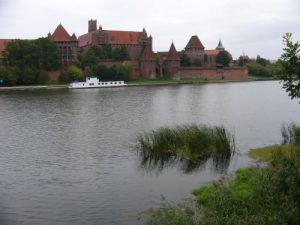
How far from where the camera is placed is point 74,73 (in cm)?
8600

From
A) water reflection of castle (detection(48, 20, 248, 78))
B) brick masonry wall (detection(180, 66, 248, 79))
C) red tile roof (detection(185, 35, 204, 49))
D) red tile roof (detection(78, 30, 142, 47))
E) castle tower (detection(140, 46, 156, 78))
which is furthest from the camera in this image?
red tile roof (detection(185, 35, 204, 49))

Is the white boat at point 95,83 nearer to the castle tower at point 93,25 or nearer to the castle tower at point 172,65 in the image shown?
the castle tower at point 172,65

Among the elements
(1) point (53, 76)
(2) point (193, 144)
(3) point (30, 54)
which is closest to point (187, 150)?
(2) point (193, 144)

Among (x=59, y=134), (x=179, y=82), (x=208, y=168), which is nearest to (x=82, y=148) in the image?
(x=59, y=134)

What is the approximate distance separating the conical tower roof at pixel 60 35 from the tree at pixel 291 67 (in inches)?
3479

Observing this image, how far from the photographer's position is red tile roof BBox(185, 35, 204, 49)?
113944 mm

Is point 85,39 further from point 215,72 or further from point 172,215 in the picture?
point 172,215

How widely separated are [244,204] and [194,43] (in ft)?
347

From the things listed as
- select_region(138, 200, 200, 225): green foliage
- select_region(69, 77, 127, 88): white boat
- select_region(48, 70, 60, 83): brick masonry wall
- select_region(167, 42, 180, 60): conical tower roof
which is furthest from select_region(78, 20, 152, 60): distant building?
select_region(138, 200, 200, 225): green foliage

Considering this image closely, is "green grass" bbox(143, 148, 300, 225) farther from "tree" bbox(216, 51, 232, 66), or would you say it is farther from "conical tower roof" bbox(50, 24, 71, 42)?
"tree" bbox(216, 51, 232, 66)

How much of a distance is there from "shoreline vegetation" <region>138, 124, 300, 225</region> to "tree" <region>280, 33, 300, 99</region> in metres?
2.21

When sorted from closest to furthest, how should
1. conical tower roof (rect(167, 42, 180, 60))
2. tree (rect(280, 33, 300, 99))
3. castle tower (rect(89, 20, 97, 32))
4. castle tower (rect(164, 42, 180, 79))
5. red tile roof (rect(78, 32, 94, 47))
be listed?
tree (rect(280, 33, 300, 99)) → castle tower (rect(164, 42, 180, 79)) → conical tower roof (rect(167, 42, 180, 60)) → red tile roof (rect(78, 32, 94, 47)) → castle tower (rect(89, 20, 97, 32))

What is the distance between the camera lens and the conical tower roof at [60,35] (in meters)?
93.9

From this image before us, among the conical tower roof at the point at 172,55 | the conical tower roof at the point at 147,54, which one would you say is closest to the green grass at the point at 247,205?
the conical tower roof at the point at 147,54
